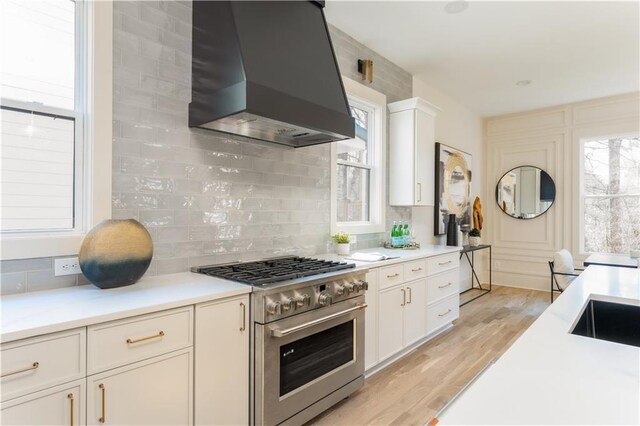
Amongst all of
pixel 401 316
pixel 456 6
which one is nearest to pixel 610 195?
pixel 456 6

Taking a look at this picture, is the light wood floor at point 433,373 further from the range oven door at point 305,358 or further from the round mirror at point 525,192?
the round mirror at point 525,192

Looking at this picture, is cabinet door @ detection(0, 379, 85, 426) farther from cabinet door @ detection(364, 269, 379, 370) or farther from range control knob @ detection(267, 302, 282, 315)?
cabinet door @ detection(364, 269, 379, 370)

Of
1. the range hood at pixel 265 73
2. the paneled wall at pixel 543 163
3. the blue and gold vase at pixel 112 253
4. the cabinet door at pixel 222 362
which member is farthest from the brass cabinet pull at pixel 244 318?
the paneled wall at pixel 543 163

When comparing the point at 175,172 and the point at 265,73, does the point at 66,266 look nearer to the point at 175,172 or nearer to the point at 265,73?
the point at 175,172

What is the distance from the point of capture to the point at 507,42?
3492mm

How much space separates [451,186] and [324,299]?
3.50 m

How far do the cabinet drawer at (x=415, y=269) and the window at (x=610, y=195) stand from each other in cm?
362

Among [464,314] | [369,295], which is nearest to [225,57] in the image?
[369,295]

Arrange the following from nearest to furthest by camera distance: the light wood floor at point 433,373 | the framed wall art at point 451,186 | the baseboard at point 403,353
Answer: the light wood floor at point 433,373
the baseboard at point 403,353
the framed wall art at point 451,186

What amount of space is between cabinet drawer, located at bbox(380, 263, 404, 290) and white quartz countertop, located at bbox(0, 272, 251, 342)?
1311 mm

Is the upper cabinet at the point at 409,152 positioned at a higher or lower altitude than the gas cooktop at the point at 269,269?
higher

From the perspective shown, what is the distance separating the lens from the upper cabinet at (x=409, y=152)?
382cm

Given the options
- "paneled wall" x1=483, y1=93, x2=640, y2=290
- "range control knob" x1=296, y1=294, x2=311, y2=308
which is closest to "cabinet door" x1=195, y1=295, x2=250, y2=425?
"range control knob" x1=296, y1=294, x2=311, y2=308

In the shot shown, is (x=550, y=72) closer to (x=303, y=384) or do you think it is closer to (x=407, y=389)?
(x=407, y=389)
